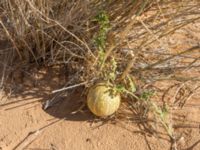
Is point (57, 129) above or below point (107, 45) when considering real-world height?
below

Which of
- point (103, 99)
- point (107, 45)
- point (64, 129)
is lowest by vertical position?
point (64, 129)

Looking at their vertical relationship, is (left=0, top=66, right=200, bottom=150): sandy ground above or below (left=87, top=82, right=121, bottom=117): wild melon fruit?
below

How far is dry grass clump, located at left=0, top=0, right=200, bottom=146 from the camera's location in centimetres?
219

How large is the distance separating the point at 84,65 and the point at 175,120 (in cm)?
55

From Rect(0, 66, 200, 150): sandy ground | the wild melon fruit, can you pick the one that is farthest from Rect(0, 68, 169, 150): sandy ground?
the wild melon fruit

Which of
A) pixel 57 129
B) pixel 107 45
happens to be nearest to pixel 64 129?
pixel 57 129

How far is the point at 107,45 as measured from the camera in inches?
88.3

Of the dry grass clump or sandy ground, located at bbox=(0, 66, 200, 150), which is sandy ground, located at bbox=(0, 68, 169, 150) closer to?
sandy ground, located at bbox=(0, 66, 200, 150)

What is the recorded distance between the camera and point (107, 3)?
230 cm

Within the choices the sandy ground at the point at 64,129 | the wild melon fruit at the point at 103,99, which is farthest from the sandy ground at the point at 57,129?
the wild melon fruit at the point at 103,99

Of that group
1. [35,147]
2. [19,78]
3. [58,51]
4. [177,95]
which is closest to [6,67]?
[19,78]

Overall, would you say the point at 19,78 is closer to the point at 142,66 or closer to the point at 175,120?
the point at 142,66

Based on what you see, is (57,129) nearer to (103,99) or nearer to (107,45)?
(103,99)

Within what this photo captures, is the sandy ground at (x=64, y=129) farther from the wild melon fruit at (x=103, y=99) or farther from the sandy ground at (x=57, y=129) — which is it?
the wild melon fruit at (x=103, y=99)
